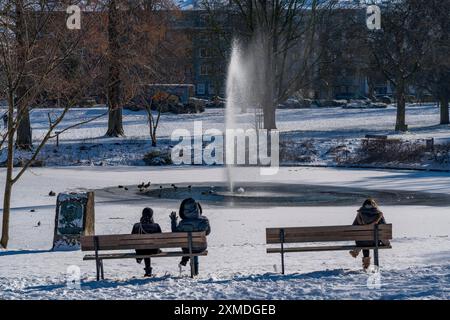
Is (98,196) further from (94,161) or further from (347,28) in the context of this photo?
(347,28)

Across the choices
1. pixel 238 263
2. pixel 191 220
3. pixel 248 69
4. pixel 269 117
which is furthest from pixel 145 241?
pixel 248 69

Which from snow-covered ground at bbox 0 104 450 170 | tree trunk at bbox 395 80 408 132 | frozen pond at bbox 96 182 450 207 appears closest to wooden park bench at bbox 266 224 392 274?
frozen pond at bbox 96 182 450 207

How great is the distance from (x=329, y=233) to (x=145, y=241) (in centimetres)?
280

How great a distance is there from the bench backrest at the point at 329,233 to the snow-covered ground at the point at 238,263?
51 centimetres

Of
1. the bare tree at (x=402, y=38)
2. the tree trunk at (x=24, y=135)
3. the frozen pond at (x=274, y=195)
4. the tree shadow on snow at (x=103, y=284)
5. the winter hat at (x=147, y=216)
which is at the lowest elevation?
the frozen pond at (x=274, y=195)

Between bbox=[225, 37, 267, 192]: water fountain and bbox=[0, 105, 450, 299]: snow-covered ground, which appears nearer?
bbox=[0, 105, 450, 299]: snow-covered ground

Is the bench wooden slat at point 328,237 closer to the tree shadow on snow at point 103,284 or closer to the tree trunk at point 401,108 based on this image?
the tree shadow on snow at point 103,284

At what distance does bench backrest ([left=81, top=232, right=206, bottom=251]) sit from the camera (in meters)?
13.2

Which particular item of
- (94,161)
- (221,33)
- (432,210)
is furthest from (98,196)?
(221,33)

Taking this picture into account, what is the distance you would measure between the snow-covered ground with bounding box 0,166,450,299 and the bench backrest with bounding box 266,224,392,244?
51cm

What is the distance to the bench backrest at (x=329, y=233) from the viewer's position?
13602 millimetres

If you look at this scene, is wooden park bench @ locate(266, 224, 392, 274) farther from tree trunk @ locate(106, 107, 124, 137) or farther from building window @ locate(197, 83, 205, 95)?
building window @ locate(197, 83, 205, 95)

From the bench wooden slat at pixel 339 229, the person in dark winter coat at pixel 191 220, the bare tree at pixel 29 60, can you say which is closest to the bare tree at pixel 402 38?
the bare tree at pixel 29 60
